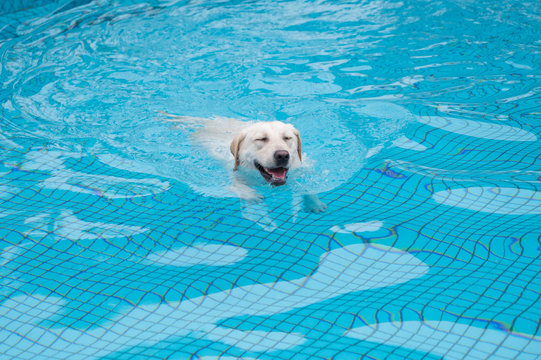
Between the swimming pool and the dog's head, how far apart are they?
0.26 meters

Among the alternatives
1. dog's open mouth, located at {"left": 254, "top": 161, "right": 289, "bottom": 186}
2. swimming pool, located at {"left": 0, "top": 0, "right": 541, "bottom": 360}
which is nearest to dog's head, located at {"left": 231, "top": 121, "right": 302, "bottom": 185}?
dog's open mouth, located at {"left": 254, "top": 161, "right": 289, "bottom": 186}

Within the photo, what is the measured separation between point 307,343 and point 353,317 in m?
0.35

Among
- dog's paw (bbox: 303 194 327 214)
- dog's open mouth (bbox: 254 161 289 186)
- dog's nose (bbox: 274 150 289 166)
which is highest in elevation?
dog's nose (bbox: 274 150 289 166)

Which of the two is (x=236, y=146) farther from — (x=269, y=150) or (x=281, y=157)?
(x=281, y=157)

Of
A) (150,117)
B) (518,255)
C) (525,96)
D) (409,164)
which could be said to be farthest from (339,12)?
(518,255)

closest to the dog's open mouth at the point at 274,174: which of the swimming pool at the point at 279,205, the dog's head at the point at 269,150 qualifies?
the dog's head at the point at 269,150

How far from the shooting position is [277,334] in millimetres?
2895

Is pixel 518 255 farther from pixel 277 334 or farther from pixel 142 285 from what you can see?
pixel 142 285

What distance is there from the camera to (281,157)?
13.2 ft

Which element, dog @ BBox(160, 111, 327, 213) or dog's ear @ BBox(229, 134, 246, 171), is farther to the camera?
dog's ear @ BBox(229, 134, 246, 171)

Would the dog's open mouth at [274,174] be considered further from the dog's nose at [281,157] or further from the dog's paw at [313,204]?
the dog's paw at [313,204]

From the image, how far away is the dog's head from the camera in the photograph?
4.09m

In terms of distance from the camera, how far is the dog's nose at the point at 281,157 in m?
4.00

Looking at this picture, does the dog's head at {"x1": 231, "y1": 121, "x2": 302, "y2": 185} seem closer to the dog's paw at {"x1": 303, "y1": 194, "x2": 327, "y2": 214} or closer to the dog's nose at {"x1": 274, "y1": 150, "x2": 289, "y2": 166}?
the dog's nose at {"x1": 274, "y1": 150, "x2": 289, "y2": 166}
